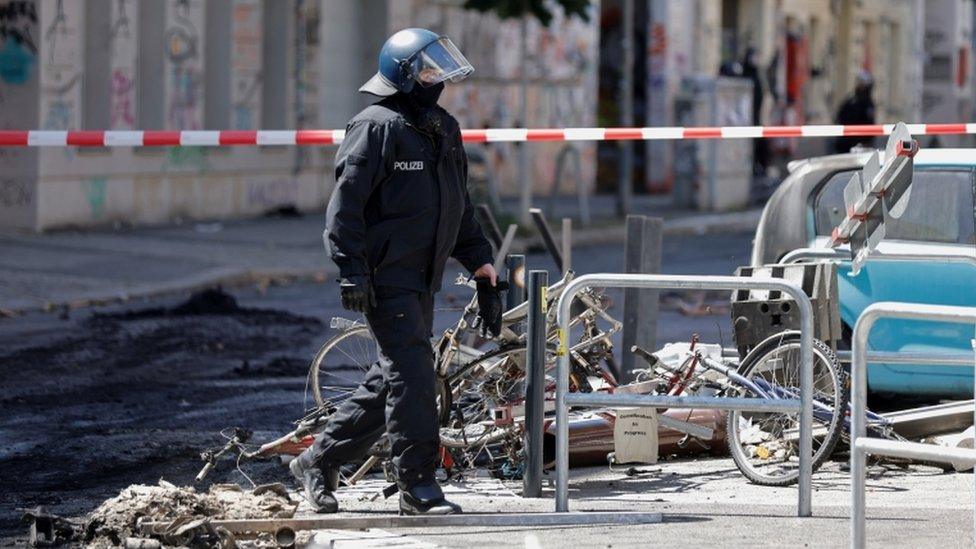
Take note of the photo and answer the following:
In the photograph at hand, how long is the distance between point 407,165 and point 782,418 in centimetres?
230

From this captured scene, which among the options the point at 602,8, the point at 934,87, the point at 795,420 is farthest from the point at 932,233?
the point at 934,87

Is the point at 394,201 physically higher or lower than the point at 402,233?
higher

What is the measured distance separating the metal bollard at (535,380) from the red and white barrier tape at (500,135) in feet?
12.4

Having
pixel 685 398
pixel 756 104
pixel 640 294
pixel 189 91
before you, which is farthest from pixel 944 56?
pixel 685 398

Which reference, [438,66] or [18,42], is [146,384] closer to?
[438,66]

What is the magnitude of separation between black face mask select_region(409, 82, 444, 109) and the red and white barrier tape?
13.2 ft

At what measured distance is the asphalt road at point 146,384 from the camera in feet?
28.8

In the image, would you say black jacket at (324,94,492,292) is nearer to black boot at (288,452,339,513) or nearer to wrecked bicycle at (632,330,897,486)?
black boot at (288,452,339,513)

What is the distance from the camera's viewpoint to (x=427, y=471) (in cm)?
754

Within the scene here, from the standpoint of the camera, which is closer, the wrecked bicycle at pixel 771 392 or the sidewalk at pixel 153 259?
the wrecked bicycle at pixel 771 392

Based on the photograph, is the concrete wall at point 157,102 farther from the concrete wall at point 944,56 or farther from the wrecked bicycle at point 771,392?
the concrete wall at point 944,56

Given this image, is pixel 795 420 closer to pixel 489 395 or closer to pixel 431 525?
pixel 489 395

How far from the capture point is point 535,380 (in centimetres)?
809

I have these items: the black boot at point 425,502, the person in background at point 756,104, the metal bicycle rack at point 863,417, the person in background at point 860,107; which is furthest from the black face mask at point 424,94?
the person in background at point 756,104
